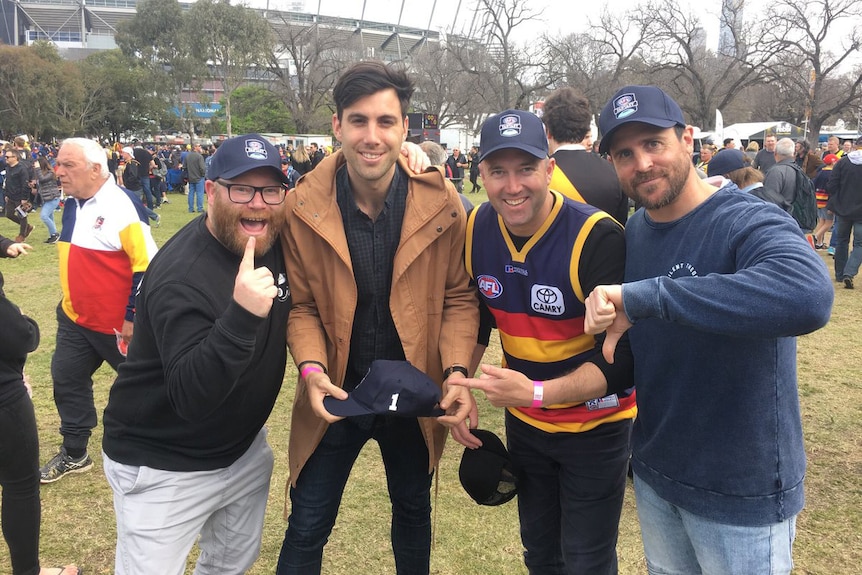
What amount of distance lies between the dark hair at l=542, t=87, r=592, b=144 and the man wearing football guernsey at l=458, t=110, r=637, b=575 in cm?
193

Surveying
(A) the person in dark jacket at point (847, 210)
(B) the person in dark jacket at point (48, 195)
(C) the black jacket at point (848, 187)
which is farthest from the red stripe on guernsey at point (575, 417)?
(B) the person in dark jacket at point (48, 195)

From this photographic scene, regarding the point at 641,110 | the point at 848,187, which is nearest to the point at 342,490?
the point at 641,110

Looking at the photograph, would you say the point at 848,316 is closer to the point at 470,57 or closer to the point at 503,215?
the point at 503,215

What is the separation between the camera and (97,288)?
4.16 meters

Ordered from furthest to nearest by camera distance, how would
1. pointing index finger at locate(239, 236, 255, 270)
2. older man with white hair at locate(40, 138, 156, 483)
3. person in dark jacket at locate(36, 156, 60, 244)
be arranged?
person in dark jacket at locate(36, 156, 60, 244), older man with white hair at locate(40, 138, 156, 483), pointing index finger at locate(239, 236, 255, 270)

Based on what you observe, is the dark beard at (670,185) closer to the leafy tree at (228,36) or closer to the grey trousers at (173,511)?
the grey trousers at (173,511)

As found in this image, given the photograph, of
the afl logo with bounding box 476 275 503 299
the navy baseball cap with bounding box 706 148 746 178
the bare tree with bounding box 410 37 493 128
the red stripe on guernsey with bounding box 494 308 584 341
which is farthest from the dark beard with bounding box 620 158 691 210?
the bare tree with bounding box 410 37 493 128

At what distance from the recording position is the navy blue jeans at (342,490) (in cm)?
267

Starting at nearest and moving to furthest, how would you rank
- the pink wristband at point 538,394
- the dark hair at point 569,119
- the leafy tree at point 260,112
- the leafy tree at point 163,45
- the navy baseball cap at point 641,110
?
1. the navy baseball cap at point 641,110
2. the pink wristband at point 538,394
3. the dark hair at point 569,119
4. the leafy tree at point 163,45
5. the leafy tree at point 260,112

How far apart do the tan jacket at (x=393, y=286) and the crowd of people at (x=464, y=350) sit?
0.01m

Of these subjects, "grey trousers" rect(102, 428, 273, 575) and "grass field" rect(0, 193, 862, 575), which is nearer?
"grey trousers" rect(102, 428, 273, 575)

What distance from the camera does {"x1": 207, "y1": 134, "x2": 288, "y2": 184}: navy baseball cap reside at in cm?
230

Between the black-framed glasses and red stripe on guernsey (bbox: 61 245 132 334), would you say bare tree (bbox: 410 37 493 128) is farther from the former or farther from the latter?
the black-framed glasses

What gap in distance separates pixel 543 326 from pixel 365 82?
1.28m
